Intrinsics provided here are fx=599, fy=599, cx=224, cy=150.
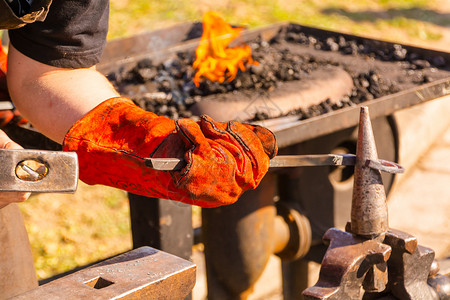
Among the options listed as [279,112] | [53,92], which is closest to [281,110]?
[279,112]

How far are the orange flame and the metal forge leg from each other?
1.30 metres

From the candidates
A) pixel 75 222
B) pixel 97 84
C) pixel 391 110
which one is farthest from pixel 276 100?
pixel 75 222

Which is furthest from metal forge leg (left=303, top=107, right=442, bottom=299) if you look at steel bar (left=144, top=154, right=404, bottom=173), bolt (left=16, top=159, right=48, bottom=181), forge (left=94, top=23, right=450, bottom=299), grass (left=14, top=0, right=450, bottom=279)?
grass (left=14, top=0, right=450, bottom=279)

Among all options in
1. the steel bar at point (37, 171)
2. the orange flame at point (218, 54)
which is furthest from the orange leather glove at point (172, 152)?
the orange flame at point (218, 54)

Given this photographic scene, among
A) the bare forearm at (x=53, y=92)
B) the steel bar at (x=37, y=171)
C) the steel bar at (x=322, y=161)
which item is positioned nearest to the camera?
the steel bar at (x=37, y=171)

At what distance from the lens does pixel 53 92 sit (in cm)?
166

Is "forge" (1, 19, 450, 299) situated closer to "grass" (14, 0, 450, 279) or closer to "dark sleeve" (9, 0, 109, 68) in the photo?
"dark sleeve" (9, 0, 109, 68)

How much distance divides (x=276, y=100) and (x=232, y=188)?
1223 mm

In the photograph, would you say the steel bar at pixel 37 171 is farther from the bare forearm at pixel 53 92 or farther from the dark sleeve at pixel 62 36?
the dark sleeve at pixel 62 36

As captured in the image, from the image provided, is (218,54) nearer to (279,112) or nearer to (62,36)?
(279,112)

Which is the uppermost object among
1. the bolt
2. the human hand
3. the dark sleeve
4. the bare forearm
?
the dark sleeve

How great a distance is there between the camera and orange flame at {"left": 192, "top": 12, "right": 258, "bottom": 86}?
287cm

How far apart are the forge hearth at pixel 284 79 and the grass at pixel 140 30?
158cm

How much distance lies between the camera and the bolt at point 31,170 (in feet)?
3.60
